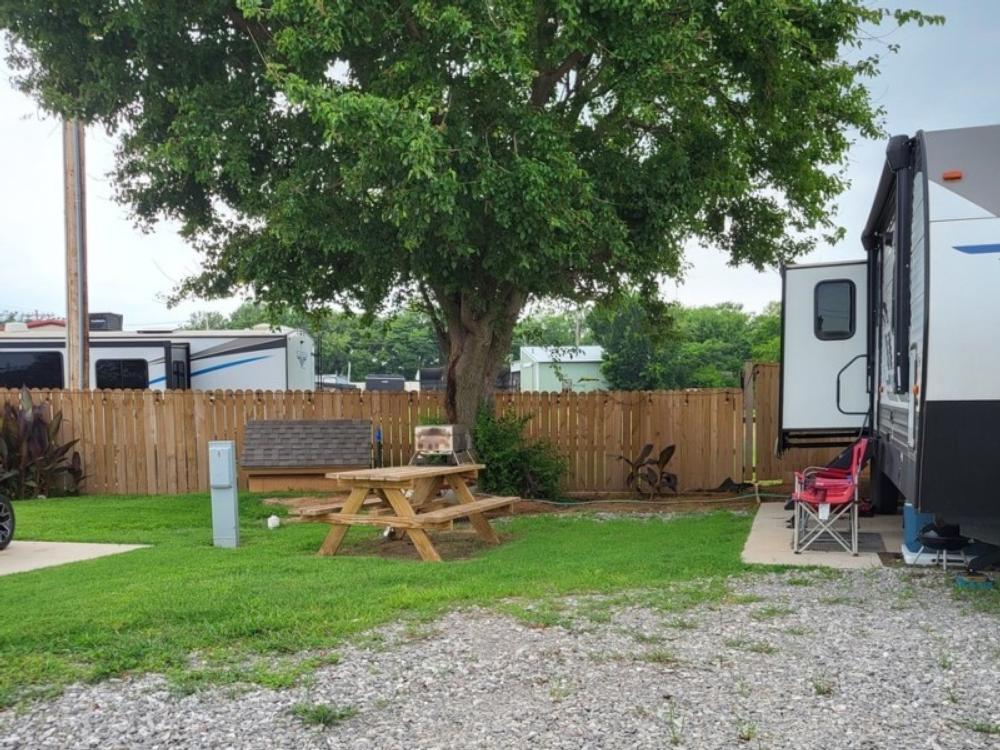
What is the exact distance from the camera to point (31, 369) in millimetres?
18406

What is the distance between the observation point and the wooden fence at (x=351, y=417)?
1404 cm

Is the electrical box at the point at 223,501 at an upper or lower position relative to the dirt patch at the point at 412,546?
upper

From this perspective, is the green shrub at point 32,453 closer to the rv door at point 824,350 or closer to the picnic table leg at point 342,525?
the picnic table leg at point 342,525

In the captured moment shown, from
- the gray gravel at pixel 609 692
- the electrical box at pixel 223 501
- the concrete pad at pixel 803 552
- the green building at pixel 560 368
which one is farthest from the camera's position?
the green building at pixel 560 368

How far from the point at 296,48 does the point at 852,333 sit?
604 centimetres

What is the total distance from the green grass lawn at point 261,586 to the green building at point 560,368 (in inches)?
901

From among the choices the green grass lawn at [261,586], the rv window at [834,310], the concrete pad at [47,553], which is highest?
the rv window at [834,310]

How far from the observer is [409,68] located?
8.96 meters

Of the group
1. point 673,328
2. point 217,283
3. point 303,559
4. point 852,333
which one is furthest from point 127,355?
point 852,333

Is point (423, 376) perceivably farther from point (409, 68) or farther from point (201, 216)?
point (409, 68)

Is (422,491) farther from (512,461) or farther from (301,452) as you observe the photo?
(301,452)

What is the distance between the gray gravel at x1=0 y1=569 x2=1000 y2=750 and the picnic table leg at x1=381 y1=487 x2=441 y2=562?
2.32 metres

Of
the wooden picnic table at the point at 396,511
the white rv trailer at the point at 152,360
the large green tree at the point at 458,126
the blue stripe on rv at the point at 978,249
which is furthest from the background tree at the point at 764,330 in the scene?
the blue stripe on rv at the point at 978,249

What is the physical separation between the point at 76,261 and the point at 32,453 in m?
3.19
